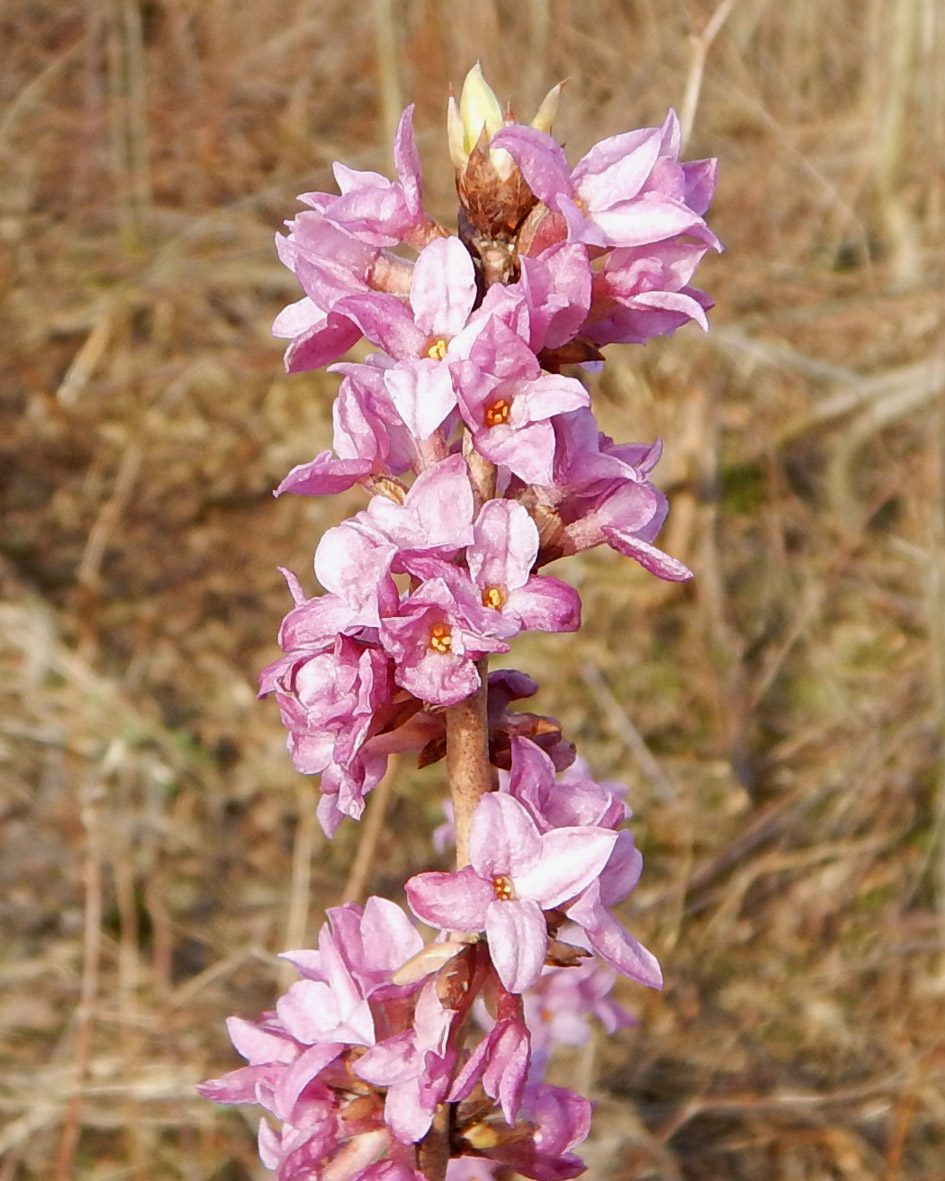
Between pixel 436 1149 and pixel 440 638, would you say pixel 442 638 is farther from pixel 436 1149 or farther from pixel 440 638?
pixel 436 1149

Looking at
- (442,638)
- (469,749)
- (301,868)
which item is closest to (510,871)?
(469,749)

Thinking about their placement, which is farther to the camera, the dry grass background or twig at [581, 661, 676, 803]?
twig at [581, 661, 676, 803]

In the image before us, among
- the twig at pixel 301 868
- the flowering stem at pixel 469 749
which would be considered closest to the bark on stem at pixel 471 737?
the flowering stem at pixel 469 749

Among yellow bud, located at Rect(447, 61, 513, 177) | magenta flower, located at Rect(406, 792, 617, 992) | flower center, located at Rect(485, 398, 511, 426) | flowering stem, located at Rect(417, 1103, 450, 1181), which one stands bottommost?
flowering stem, located at Rect(417, 1103, 450, 1181)

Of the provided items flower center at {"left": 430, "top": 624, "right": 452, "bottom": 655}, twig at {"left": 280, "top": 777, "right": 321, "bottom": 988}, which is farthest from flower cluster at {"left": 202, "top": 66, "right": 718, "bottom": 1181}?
twig at {"left": 280, "top": 777, "right": 321, "bottom": 988}

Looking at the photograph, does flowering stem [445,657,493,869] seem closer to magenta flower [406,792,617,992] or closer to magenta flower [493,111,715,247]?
magenta flower [406,792,617,992]

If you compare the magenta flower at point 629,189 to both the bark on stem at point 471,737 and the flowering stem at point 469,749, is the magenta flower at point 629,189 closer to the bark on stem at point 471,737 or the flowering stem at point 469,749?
the bark on stem at point 471,737
